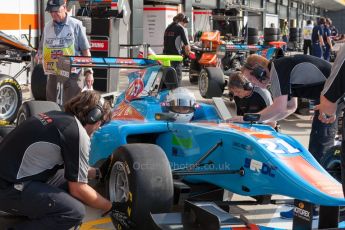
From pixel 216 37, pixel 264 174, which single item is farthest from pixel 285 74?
pixel 216 37

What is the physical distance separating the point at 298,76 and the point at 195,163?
116 centimetres

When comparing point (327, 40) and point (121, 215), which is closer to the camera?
point (121, 215)

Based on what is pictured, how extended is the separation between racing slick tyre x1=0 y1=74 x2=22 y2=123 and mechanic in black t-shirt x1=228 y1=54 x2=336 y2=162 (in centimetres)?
437

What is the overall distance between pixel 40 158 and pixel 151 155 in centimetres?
77

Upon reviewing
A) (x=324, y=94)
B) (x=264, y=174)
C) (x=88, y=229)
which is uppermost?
(x=324, y=94)

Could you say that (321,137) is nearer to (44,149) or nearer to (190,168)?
(190,168)

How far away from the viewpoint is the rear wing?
5777 millimetres

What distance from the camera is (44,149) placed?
11.0 feet

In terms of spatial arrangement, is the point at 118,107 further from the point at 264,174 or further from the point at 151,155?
the point at 264,174

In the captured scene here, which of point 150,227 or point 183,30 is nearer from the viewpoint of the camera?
point 150,227

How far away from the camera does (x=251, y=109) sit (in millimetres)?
5715

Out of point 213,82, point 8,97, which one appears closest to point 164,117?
point 8,97

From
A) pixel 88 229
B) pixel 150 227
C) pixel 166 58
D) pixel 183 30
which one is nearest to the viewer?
pixel 150 227

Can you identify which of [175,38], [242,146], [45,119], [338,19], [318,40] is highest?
[338,19]
